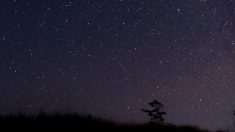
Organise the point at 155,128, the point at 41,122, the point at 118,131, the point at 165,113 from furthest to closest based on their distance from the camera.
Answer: the point at 165,113
the point at 155,128
the point at 118,131
the point at 41,122

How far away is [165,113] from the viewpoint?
17.0 meters

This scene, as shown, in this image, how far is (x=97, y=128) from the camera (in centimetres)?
1302

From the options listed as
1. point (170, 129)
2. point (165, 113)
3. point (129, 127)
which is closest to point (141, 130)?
point (129, 127)

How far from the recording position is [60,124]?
41.6 ft

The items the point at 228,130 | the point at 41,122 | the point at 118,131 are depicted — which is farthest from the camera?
the point at 228,130

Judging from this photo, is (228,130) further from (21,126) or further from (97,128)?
(21,126)

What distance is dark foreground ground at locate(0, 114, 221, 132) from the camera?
12125 mm

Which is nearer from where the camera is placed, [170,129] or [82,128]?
[82,128]

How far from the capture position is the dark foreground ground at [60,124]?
12.1 meters

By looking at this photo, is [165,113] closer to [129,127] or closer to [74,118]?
[129,127]

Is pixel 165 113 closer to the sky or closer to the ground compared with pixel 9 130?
closer to the sky

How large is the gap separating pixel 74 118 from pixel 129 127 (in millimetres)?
1849

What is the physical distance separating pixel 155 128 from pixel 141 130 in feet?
3.30

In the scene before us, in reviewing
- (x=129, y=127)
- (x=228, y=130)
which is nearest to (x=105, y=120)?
(x=129, y=127)
